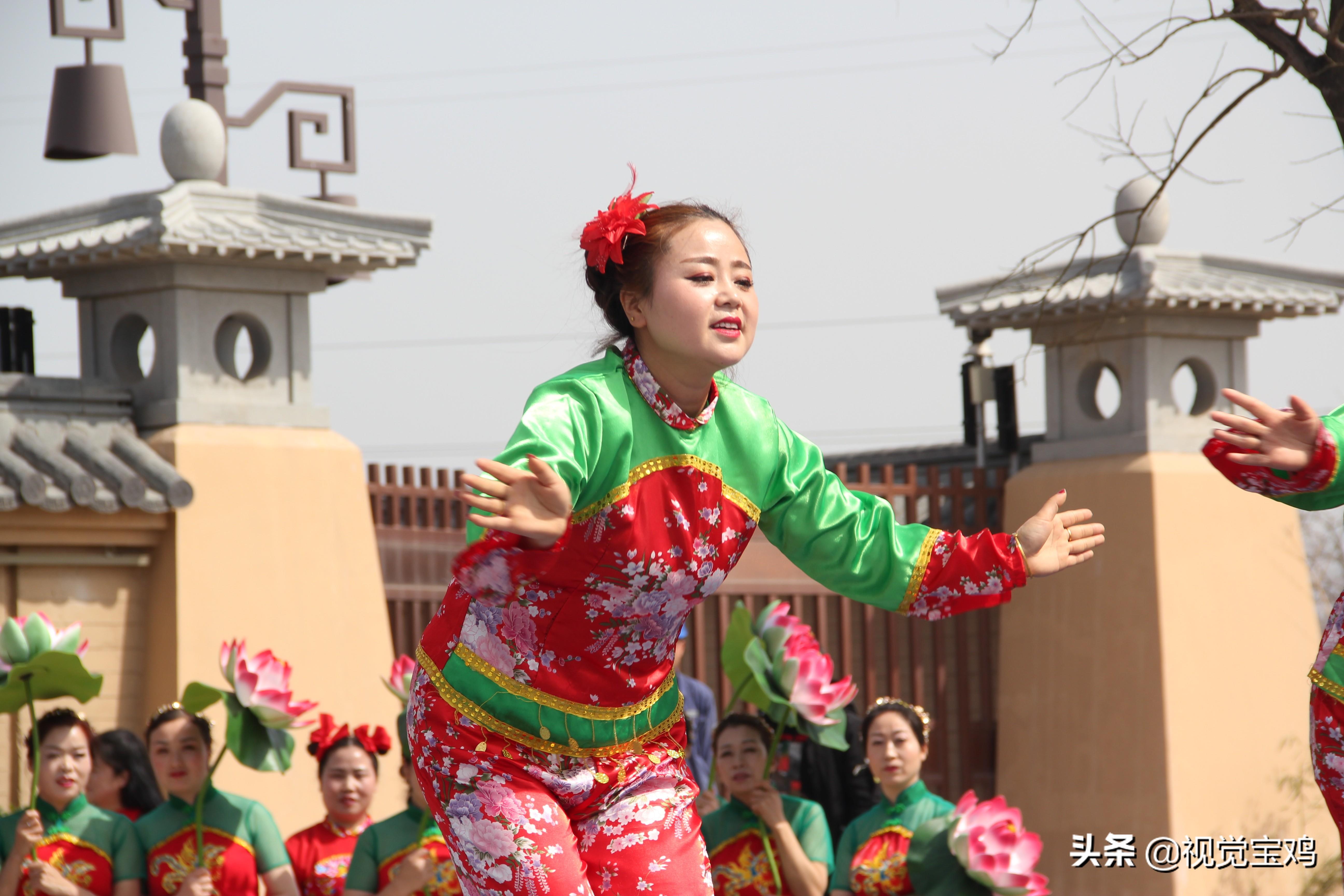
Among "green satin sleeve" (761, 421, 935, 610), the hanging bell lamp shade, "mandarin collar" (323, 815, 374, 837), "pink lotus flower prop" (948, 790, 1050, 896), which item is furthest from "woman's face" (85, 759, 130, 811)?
"green satin sleeve" (761, 421, 935, 610)

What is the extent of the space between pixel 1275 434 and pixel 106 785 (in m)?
3.85

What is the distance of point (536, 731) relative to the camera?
2463mm

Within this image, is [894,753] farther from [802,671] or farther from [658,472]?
[658,472]

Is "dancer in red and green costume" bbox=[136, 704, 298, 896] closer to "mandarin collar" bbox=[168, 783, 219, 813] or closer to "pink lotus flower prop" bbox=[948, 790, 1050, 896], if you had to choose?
"mandarin collar" bbox=[168, 783, 219, 813]

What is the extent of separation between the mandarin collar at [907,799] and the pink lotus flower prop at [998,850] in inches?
20.8

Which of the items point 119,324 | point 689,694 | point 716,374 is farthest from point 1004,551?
point 119,324

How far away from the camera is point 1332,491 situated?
2.75 meters

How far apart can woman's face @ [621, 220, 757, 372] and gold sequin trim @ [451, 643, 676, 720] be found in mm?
535

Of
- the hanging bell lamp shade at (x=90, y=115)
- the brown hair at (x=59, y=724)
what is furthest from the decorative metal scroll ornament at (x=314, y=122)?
the brown hair at (x=59, y=724)

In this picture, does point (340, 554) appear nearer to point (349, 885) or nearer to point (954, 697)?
point (349, 885)

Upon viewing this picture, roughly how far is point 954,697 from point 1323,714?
5364 mm

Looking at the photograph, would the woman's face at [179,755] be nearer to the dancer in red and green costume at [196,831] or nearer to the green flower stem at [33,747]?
the dancer in red and green costume at [196,831]

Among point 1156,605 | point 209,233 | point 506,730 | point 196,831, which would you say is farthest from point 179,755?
point 1156,605

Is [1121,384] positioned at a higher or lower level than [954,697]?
higher
